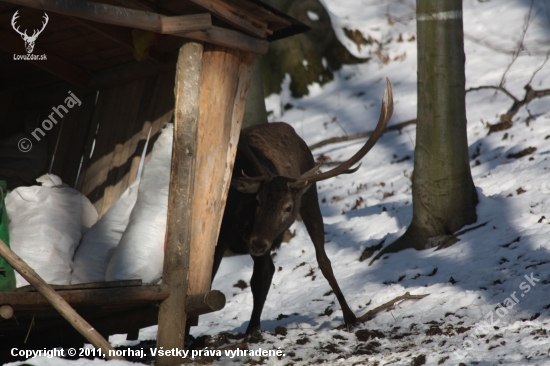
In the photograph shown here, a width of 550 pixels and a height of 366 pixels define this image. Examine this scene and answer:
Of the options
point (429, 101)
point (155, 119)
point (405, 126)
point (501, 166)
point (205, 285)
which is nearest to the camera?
point (205, 285)

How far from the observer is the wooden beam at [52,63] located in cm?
611

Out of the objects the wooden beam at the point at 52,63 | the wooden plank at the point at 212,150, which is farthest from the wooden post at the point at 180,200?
the wooden beam at the point at 52,63

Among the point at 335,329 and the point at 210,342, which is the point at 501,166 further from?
the point at 210,342

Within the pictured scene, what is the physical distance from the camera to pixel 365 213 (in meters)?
9.05

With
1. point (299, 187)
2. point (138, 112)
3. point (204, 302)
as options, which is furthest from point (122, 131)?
point (204, 302)

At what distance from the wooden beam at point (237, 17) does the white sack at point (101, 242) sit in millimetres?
1697

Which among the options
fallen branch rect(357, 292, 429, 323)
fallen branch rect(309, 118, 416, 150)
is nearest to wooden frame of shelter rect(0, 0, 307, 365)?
fallen branch rect(357, 292, 429, 323)

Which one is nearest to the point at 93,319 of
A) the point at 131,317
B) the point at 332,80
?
the point at 131,317

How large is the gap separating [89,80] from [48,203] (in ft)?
5.79

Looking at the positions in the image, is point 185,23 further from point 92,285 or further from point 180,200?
point 92,285

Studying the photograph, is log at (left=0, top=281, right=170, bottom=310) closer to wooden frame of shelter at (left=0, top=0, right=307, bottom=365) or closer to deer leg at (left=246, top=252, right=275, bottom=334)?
wooden frame of shelter at (left=0, top=0, right=307, bottom=365)

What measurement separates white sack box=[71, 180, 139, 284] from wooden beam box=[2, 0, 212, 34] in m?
1.64

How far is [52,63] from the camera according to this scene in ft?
20.8

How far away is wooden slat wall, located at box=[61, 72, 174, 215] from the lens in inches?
246
